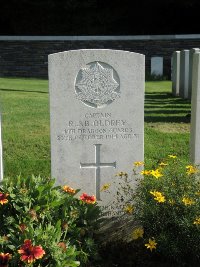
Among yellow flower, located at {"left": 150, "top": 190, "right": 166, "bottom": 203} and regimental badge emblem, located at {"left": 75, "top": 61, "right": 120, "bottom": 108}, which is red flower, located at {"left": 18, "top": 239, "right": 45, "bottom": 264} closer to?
yellow flower, located at {"left": 150, "top": 190, "right": 166, "bottom": 203}

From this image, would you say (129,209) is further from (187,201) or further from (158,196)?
(187,201)

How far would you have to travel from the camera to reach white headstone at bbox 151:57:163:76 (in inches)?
742

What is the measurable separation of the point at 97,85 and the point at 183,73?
847cm

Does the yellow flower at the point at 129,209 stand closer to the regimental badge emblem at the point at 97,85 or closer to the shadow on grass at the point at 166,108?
the regimental badge emblem at the point at 97,85

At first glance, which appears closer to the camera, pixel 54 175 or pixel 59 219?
pixel 59 219

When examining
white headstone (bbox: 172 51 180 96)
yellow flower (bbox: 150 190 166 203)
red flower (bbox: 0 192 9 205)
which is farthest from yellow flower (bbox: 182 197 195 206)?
white headstone (bbox: 172 51 180 96)

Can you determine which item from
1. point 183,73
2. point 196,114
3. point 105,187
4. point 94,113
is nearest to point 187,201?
point 105,187

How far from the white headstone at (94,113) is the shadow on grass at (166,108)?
4.49 m

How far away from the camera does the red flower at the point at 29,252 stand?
313cm

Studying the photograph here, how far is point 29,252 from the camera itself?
125 inches
